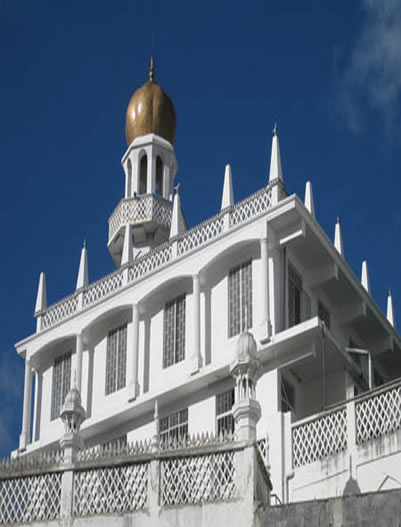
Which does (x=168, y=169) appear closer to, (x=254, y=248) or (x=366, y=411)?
(x=254, y=248)

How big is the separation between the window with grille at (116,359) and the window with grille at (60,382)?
160 cm

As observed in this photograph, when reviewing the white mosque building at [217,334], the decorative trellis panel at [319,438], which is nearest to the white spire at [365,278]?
the white mosque building at [217,334]

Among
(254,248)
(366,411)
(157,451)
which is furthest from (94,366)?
(157,451)

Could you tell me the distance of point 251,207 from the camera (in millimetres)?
37500

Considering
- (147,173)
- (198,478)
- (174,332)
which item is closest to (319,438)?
(198,478)

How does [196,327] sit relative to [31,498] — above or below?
above

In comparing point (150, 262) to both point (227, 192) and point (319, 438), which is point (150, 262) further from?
point (319, 438)

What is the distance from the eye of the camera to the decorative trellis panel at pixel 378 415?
28.1 metres

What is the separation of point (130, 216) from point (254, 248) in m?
9.86

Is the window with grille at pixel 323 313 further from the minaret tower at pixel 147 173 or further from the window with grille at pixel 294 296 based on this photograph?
the minaret tower at pixel 147 173

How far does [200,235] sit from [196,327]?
285 cm

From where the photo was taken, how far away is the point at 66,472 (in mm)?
→ 25266

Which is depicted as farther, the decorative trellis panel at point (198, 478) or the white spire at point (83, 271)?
the white spire at point (83, 271)

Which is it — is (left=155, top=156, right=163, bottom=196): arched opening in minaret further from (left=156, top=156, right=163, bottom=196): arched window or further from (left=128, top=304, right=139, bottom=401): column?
(left=128, top=304, right=139, bottom=401): column
